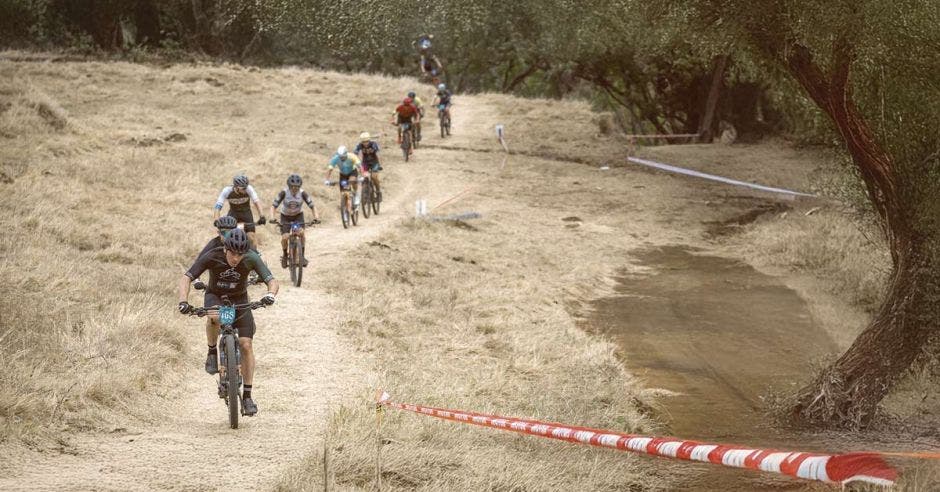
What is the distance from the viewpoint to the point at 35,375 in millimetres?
11195

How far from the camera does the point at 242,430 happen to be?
1064 centimetres

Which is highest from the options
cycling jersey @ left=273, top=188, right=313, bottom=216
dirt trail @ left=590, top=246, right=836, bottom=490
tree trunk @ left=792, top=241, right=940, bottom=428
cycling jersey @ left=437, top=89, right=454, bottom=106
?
cycling jersey @ left=437, top=89, right=454, bottom=106

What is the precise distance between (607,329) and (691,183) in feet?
53.0

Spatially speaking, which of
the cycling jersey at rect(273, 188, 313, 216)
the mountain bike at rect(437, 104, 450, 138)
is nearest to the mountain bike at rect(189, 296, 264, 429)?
the cycling jersey at rect(273, 188, 313, 216)

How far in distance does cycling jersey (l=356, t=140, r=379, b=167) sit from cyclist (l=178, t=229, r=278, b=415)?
44.4ft

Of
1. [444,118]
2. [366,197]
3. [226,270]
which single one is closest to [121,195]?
[366,197]

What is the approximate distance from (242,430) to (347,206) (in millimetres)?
13754

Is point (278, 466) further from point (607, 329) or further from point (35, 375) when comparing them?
point (607, 329)

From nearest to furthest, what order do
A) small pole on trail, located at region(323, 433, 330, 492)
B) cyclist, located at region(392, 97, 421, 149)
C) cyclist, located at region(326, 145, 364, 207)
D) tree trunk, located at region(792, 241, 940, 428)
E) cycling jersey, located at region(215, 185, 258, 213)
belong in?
small pole on trail, located at region(323, 433, 330, 492), tree trunk, located at region(792, 241, 940, 428), cycling jersey, located at region(215, 185, 258, 213), cyclist, located at region(326, 145, 364, 207), cyclist, located at region(392, 97, 421, 149)

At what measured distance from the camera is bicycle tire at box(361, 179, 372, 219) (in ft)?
82.7

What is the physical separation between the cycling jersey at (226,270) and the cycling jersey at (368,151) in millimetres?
13545

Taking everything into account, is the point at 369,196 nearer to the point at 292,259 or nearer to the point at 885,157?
the point at 292,259

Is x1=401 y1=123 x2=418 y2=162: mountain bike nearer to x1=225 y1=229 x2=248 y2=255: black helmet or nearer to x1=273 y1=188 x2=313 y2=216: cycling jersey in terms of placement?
x1=273 y1=188 x2=313 y2=216: cycling jersey

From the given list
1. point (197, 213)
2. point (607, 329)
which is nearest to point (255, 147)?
point (197, 213)
